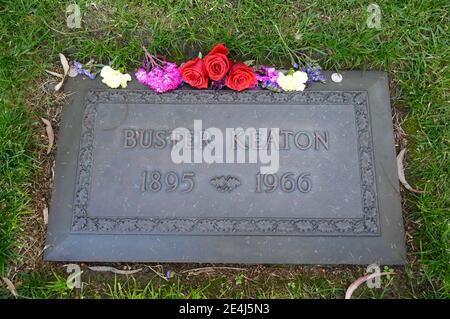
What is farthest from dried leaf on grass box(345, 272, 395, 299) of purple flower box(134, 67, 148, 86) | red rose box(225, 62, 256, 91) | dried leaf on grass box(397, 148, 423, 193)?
purple flower box(134, 67, 148, 86)

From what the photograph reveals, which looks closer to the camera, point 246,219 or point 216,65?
point 246,219

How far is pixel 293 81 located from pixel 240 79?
304 millimetres

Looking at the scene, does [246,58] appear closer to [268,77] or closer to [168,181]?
[268,77]

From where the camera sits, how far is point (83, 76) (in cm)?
255

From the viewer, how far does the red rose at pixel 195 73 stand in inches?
95.3

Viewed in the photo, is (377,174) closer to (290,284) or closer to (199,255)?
(290,284)

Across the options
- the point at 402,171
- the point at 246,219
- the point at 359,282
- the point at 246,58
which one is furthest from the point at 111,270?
the point at 402,171

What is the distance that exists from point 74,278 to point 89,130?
792mm

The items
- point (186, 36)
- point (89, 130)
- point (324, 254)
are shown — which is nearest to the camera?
point (324, 254)

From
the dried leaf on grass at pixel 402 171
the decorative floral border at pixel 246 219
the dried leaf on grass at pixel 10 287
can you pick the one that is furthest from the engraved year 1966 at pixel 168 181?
the dried leaf on grass at pixel 402 171

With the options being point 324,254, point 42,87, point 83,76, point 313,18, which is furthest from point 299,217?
point 42,87

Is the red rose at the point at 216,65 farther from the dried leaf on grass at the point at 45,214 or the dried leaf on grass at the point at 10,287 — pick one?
the dried leaf on grass at the point at 10,287

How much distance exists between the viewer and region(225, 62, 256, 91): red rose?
7.98ft

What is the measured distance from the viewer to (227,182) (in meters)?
2.34
